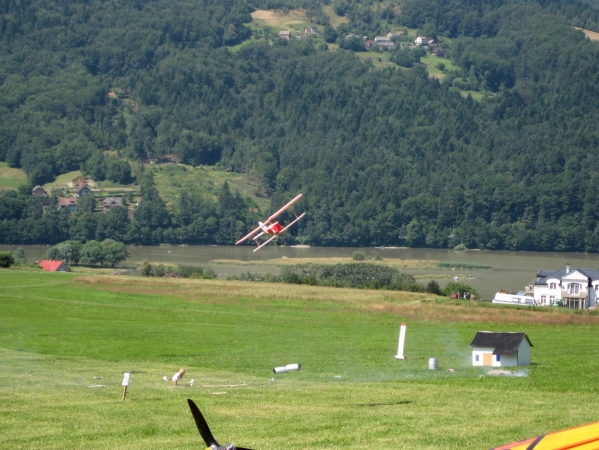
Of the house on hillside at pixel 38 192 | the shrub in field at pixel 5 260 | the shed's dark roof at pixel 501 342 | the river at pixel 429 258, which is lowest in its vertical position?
the river at pixel 429 258

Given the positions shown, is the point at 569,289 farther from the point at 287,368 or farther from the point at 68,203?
the point at 68,203

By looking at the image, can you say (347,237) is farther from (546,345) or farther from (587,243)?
(546,345)

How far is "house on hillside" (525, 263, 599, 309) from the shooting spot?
64.7 metres

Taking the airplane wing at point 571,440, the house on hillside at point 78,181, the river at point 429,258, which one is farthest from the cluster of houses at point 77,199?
the airplane wing at point 571,440

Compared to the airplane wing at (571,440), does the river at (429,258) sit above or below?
below

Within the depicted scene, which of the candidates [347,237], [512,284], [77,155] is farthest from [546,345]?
[77,155]

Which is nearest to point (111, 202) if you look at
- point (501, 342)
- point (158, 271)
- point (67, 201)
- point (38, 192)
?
point (67, 201)

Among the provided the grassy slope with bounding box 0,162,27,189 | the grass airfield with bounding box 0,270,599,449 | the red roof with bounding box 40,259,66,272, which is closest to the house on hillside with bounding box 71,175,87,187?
the grassy slope with bounding box 0,162,27,189

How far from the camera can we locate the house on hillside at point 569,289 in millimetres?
64688

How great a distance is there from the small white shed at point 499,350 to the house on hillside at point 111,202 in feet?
431

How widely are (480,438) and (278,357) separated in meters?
15.9

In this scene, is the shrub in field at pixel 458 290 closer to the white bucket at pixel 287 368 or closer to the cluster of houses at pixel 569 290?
the cluster of houses at pixel 569 290

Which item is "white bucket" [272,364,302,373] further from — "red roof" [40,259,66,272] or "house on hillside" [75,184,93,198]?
"house on hillside" [75,184,93,198]

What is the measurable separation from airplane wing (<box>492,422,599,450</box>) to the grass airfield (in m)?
6.01
